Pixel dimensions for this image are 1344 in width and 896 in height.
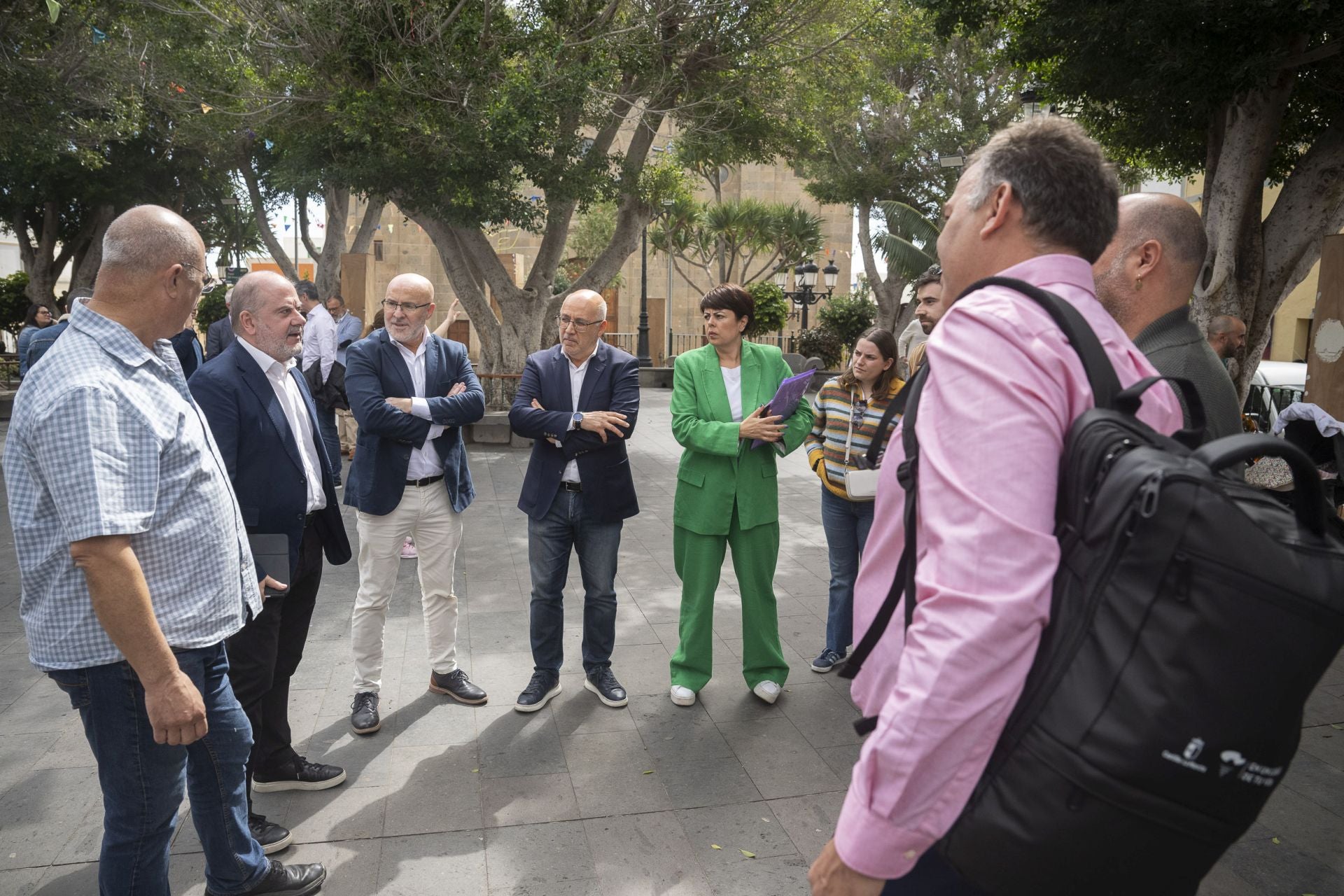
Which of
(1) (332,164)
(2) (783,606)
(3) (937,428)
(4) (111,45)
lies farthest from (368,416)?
(4) (111,45)

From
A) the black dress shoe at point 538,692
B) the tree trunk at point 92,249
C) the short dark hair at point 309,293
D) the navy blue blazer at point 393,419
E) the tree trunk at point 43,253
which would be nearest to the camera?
the navy blue blazer at point 393,419

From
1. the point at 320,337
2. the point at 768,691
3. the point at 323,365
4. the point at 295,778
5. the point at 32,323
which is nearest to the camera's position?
the point at 295,778

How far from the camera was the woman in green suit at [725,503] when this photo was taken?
15.9ft

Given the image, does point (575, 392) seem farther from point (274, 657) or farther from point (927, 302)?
point (274, 657)

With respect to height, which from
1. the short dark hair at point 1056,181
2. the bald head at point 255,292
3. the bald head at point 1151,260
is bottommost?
the bald head at point 255,292

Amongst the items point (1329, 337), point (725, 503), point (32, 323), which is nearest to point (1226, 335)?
point (1329, 337)

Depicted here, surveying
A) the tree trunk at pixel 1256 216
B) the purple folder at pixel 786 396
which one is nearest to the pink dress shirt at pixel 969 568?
the purple folder at pixel 786 396

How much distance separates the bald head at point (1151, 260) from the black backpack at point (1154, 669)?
62.9 inches

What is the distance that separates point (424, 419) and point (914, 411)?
11.3 feet

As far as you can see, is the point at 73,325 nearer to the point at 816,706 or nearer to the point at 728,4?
the point at 816,706

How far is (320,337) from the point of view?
10.0 m

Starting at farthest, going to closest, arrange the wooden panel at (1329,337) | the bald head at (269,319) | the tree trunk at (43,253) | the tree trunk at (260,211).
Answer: the tree trunk at (43,253) → the tree trunk at (260,211) → the wooden panel at (1329,337) → the bald head at (269,319)

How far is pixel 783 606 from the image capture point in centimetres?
655

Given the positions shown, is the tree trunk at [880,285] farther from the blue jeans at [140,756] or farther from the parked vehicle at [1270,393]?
the blue jeans at [140,756]
